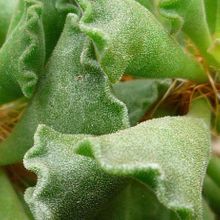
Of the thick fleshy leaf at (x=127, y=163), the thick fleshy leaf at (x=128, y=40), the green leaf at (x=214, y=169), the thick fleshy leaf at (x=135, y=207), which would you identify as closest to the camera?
the thick fleshy leaf at (x=127, y=163)

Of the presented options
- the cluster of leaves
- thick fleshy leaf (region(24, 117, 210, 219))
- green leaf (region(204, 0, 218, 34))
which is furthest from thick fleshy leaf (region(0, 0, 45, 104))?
green leaf (region(204, 0, 218, 34))

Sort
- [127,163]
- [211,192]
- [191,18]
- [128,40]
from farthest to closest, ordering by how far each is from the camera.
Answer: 1. [211,192]
2. [191,18]
3. [128,40]
4. [127,163]

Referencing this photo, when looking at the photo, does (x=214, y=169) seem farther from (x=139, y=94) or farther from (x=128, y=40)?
(x=128, y=40)

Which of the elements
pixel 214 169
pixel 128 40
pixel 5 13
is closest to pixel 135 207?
pixel 214 169

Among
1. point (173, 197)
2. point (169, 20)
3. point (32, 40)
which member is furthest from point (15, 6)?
point (173, 197)

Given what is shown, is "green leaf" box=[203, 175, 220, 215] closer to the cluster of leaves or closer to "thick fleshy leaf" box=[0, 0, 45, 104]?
the cluster of leaves

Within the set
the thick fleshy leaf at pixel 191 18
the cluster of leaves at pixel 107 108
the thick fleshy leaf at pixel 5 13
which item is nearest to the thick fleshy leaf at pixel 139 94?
the cluster of leaves at pixel 107 108

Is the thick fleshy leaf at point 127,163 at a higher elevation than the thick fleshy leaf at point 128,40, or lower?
lower

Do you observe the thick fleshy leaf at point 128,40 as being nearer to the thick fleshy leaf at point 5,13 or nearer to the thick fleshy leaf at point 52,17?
the thick fleshy leaf at point 52,17
